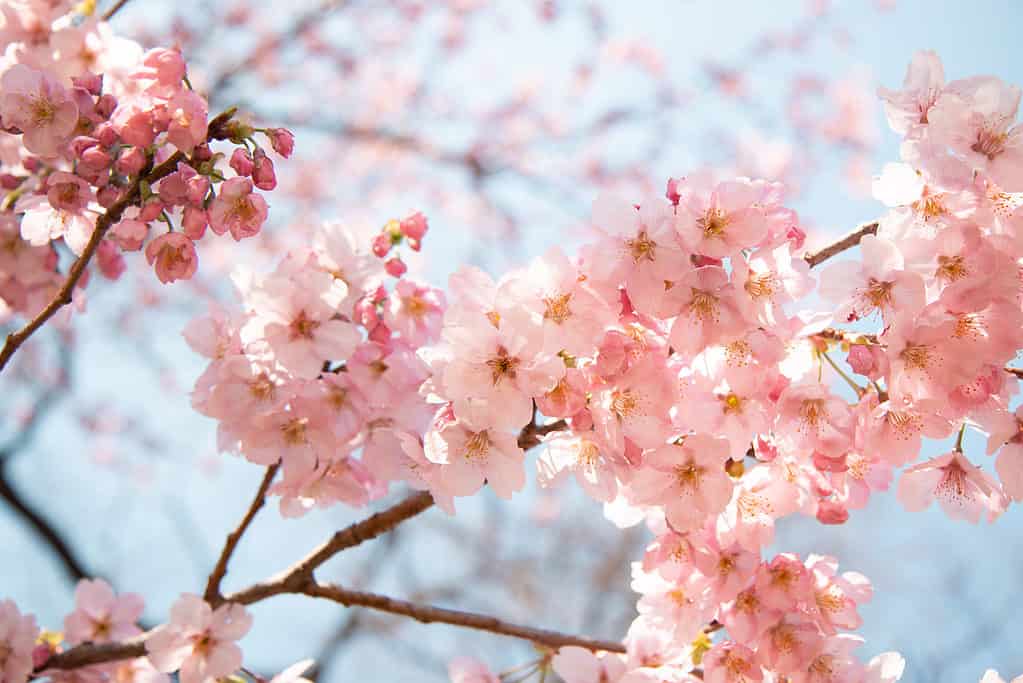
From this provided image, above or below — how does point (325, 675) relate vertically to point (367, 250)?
below

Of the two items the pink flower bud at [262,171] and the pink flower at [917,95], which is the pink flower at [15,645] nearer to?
the pink flower bud at [262,171]

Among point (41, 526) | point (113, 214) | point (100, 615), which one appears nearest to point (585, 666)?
point (113, 214)

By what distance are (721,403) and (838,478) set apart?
31cm

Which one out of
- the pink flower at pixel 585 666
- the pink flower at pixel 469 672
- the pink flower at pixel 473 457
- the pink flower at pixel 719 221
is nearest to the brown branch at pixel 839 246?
the pink flower at pixel 719 221

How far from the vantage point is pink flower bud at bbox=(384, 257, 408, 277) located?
1649mm

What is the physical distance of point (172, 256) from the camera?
1.47 meters

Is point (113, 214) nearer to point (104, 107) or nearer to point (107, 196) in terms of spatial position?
point (107, 196)

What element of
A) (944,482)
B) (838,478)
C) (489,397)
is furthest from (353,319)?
(944,482)

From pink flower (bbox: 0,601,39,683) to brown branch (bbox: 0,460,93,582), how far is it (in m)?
2.64

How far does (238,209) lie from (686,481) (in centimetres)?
86

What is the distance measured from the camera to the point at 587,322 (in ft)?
4.09

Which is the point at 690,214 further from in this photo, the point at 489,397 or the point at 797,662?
the point at 797,662

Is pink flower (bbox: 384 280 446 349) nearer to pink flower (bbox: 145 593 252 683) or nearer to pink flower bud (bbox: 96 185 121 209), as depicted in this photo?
pink flower bud (bbox: 96 185 121 209)

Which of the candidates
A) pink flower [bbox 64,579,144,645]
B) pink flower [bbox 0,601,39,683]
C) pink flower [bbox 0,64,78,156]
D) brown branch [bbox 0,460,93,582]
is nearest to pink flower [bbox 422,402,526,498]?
pink flower [bbox 0,64,78,156]
